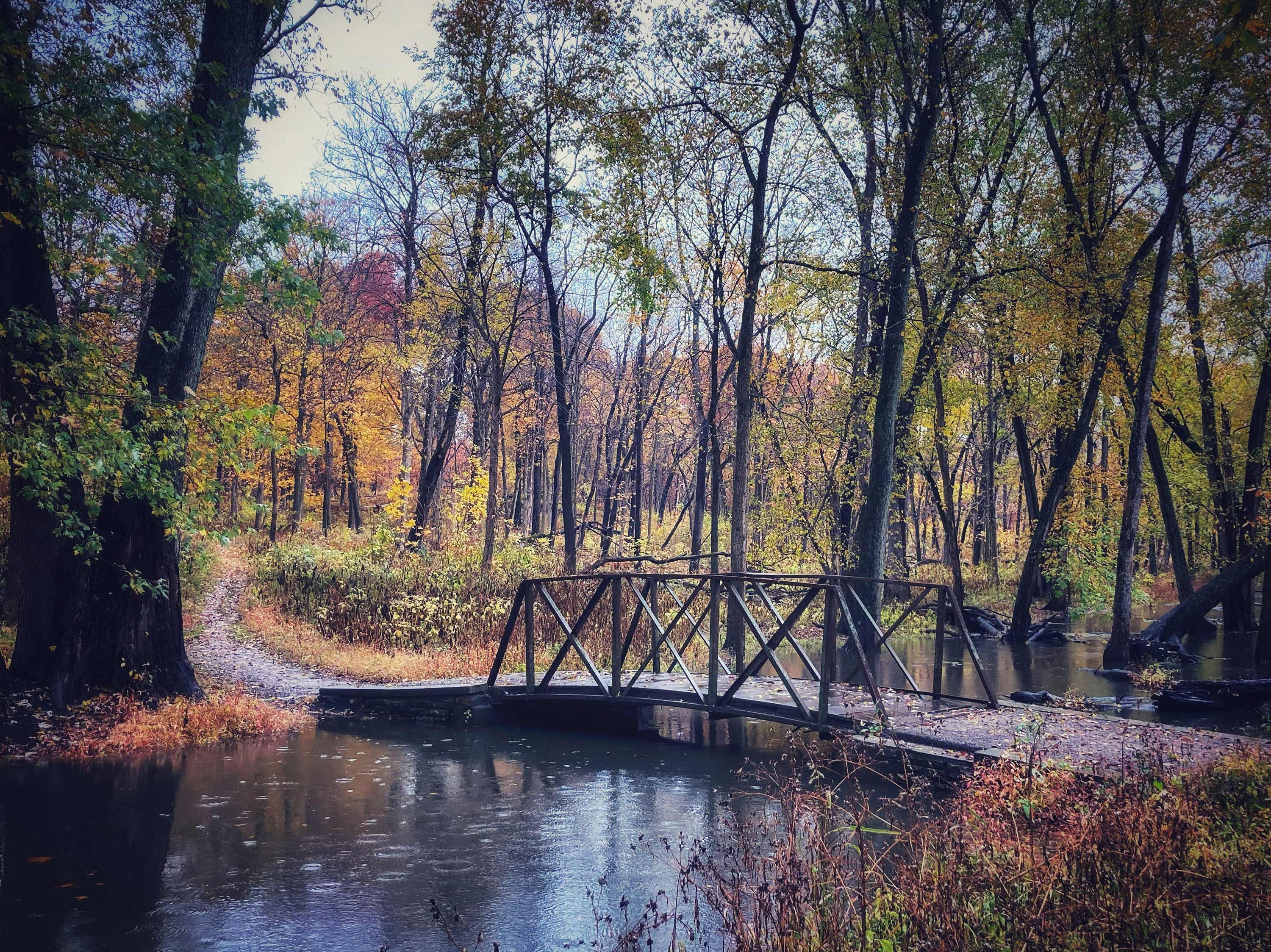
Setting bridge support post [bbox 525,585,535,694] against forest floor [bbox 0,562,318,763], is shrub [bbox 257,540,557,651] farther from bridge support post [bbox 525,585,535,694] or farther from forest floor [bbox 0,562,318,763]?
bridge support post [bbox 525,585,535,694]

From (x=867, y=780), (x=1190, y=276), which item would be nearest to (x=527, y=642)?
(x=867, y=780)

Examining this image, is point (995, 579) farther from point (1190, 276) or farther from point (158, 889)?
point (158, 889)

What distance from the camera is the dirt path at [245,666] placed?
11.6m

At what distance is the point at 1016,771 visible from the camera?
17.0 feet

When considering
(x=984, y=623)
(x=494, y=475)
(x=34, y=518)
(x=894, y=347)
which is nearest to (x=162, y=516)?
(x=34, y=518)

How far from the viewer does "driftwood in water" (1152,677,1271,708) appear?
33.5ft

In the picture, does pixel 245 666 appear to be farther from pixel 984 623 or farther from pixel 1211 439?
pixel 1211 439

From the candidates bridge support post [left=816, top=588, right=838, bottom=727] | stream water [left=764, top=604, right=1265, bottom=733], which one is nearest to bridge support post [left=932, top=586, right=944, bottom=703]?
stream water [left=764, top=604, right=1265, bottom=733]

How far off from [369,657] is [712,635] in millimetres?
6475

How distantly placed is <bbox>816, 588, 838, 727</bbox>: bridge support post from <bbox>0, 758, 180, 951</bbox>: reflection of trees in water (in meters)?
5.13

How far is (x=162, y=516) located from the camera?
341 inches

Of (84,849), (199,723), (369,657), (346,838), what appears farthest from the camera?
(369,657)

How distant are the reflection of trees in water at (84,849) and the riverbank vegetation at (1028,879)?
3.18 meters

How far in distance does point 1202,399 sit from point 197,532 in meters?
18.0
